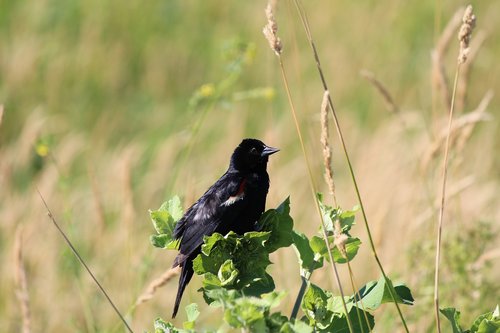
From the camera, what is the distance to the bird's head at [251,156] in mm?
3215

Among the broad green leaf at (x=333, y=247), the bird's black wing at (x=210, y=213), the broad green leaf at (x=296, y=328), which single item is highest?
the bird's black wing at (x=210, y=213)

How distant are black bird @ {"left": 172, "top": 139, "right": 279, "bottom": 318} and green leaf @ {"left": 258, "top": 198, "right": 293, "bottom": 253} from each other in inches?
15.4

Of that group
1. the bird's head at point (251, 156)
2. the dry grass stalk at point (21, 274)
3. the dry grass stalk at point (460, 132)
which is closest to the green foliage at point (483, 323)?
the bird's head at point (251, 156)

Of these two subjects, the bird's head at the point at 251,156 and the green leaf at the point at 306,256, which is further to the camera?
the bird's head at the point at 251,156

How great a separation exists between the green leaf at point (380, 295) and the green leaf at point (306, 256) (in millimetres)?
125

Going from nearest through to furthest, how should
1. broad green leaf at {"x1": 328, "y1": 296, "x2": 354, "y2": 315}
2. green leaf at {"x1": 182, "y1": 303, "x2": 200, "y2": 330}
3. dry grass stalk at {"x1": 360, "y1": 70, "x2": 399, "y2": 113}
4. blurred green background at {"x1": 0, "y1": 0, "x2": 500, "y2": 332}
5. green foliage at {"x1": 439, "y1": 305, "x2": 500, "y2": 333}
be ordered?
green leaf at {"x1": 182, "y1": 303, "x2": 200, "y2": 330} → green foliage at {"x1": 439, "y1": 305, "x2": 500, "y2": 333} → broad green leaf at {"x1": 328, "y1": 296, "x2": 354, "y2": 315} → dry grass stalk at {"x1": 360, "y1": 70, "x2": 399, "y2": 113} → blurred green background at {"x1": 0, "y1": 0, "x2": 500, "y2": 332}

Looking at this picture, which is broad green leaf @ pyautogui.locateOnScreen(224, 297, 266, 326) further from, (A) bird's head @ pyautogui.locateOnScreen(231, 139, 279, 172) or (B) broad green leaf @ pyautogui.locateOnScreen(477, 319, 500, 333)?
(A) bird's head @ pyautogui.locateOnScreen(231, 139, 279, 172)

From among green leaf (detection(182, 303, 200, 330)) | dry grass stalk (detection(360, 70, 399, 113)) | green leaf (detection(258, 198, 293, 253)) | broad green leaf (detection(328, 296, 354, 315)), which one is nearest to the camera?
green leaf (detection(182, 303, 200, 330))

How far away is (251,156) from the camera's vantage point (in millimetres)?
3270

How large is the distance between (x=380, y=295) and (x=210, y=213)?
0.86 m

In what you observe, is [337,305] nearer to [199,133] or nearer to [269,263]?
[269,263]

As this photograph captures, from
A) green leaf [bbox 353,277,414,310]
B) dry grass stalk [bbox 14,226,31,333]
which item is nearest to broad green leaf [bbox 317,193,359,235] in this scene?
green leaf [bbox 353,277,414,310]

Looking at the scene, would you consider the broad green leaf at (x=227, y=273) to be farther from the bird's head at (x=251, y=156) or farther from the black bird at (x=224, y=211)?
the bird's head at (x=251, y=156)

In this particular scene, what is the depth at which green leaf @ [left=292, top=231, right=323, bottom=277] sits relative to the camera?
2176 mm
